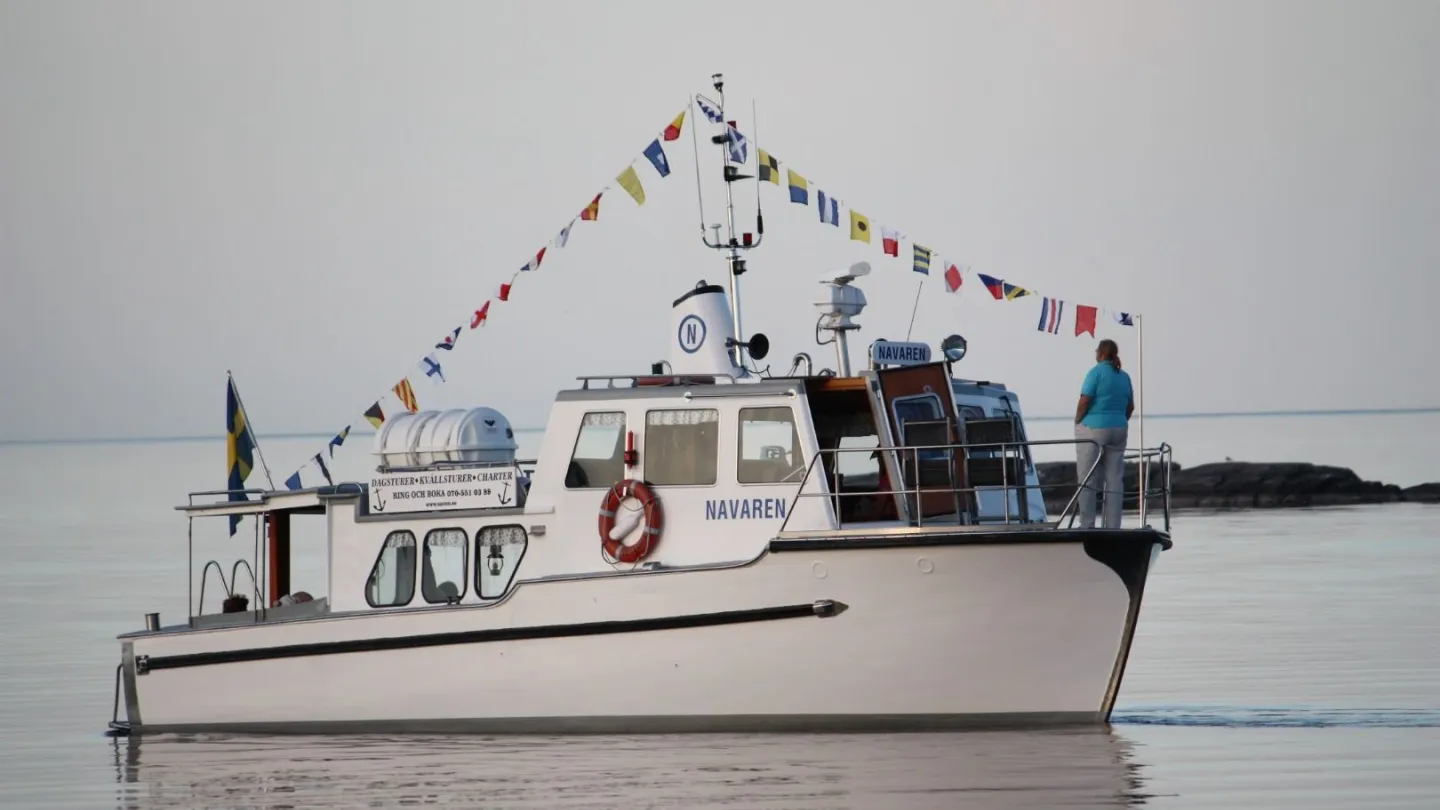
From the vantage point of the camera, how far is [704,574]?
49.3 feet

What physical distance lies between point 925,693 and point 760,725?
4.50ft

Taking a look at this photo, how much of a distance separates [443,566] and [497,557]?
0.55 meters

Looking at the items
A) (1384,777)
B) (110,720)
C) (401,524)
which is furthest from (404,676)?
(1384,777)

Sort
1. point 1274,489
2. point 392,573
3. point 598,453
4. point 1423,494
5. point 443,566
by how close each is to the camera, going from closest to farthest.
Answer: point 598,453 → point 443,566 → point 392,573 → point 1423,494 → point 1274,489

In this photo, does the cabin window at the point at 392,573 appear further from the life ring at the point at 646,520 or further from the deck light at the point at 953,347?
the deck light at the point at 953,347

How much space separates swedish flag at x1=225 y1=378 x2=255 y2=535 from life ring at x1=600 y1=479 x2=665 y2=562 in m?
4.47

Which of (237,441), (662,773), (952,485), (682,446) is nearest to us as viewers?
(662,773)

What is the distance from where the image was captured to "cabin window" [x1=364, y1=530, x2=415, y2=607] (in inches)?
662

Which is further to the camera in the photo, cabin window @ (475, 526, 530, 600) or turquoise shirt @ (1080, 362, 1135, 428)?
cabin window @ (475, 526, 530, 600)

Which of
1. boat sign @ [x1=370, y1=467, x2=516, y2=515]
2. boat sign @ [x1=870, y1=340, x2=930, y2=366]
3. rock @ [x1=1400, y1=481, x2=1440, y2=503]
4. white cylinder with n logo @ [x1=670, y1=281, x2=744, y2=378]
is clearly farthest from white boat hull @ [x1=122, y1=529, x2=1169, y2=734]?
rock @ [x1=1400, y1=481, x2=1440, y2=503]

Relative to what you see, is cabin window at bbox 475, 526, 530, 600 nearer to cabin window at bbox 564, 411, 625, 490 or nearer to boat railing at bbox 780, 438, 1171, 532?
cabin window at bbox 564, 411, 625, 490

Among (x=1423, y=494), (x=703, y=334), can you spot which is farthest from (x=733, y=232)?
(x=1423, y=494)

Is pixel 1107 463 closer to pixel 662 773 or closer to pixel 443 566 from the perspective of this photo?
pixel 662 773

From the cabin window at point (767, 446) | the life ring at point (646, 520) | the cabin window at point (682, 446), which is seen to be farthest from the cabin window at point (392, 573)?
the cabin window at point (767, 446)
